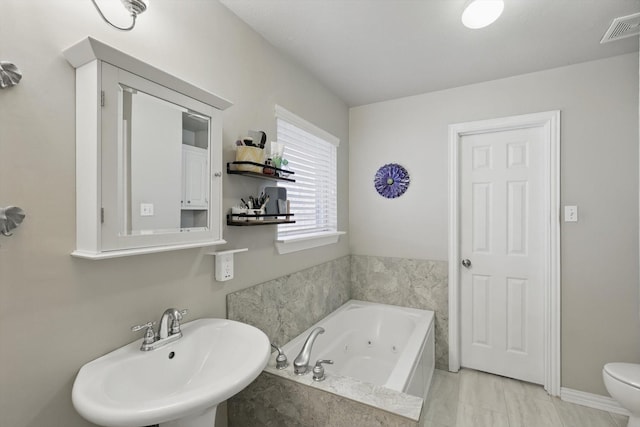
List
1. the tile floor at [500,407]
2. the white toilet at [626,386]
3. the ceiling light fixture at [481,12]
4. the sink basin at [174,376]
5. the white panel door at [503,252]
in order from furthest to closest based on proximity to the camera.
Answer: the white panel door at [503,252] < the tile floor at [500,407] < the white toilet at [626,386] < the ceiling light fixture at [481,12] < the sink basin at [174,376]

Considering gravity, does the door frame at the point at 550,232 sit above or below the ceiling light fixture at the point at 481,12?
below

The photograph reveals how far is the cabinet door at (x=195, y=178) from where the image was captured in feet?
4.25

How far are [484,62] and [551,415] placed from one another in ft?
8.27

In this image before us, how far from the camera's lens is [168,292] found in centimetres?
133

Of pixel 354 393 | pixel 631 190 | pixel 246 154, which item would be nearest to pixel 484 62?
pixel 631 190

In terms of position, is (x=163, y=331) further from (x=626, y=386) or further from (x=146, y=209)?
(x=626, y=386)

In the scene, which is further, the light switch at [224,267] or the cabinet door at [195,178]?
the light switch at [224,267]

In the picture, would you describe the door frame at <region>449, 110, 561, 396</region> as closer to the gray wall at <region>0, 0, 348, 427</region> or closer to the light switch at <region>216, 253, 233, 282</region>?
the light switch at <region>216, 253, 233, 282</region>

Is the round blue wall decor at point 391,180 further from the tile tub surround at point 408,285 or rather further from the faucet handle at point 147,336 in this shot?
the faucet handle at point 147,336

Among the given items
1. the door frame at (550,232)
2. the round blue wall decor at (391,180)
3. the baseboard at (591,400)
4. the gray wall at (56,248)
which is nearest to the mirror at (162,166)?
the gray wall at (56,248)

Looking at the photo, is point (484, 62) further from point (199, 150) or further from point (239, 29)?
point (199, 150)

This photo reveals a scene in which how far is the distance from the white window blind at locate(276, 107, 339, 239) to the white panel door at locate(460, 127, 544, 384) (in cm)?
117

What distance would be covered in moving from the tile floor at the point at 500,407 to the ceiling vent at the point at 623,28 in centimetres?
244

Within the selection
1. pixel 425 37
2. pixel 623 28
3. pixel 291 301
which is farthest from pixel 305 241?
pixel 623 28
